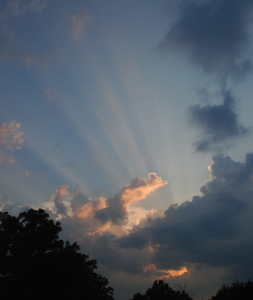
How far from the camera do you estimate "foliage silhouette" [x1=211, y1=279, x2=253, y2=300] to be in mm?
27306

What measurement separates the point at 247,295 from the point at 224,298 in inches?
132

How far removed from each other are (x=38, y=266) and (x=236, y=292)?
1048 inches

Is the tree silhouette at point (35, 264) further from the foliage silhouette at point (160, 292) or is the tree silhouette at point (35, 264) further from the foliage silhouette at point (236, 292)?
the foliage silhouette at point (160, 292)

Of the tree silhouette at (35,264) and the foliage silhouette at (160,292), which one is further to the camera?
the foliage silhouette at (160,292)

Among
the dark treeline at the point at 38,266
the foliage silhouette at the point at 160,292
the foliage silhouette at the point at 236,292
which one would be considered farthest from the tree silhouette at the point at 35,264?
the foliage silhouette at the point at 160,292

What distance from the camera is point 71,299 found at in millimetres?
29469

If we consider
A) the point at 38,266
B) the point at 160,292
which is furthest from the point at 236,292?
the point at 160,292

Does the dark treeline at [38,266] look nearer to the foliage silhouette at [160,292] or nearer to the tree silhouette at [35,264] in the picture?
the tree silhouette at [35,264]

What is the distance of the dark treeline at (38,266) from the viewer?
2834cm

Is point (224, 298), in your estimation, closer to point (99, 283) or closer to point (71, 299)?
point (71, 299)

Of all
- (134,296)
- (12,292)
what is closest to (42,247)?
(12,292)

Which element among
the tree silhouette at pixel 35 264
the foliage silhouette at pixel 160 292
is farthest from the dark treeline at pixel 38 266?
the foliage silhouette at pixel 160 292

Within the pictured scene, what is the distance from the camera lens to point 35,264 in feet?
97.2

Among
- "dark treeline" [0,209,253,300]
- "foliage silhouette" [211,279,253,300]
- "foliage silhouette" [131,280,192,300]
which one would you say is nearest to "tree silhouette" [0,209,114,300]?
"dark treeline" [0,209,253,300]
